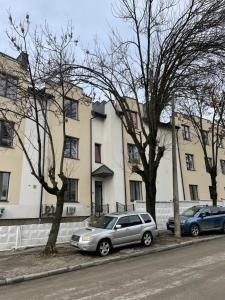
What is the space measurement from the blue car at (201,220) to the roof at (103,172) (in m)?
7.14

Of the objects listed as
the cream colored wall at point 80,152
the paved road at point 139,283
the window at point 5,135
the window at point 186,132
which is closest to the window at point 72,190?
the cream colored wall at point 80,152

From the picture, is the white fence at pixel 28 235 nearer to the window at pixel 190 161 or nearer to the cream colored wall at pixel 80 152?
the cream colored wall at pixel 80 152

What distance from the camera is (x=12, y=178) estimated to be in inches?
822

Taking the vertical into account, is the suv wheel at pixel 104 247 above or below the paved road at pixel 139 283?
above

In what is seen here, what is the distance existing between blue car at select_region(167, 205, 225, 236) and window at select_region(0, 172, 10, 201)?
10.1 meters

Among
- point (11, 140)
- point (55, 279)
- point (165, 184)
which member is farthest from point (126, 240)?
point (165, 184)

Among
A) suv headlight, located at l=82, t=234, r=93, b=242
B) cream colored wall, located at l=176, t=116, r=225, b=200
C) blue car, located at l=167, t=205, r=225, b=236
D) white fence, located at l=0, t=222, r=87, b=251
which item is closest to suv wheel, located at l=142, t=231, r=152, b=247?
suv headlight, located at l=82, t=234, r=93, b=242

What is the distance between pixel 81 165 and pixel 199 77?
38.8ft

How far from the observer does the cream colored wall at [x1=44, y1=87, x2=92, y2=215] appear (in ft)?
78.0

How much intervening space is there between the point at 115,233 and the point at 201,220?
22.3 ft

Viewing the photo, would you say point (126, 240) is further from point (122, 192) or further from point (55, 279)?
point (122, 192)

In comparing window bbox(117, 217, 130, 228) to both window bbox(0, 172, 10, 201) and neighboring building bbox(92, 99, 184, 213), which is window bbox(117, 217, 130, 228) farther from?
neighboring building bbox(92, 99, 184, 213)

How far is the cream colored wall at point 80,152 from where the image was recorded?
23766mm

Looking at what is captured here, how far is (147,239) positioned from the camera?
15.6 metres
